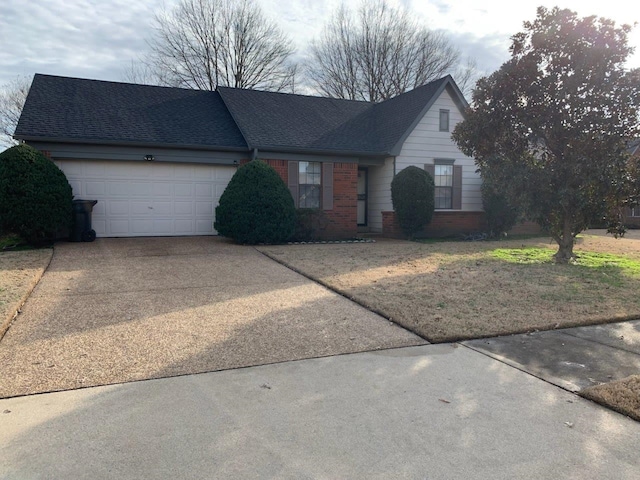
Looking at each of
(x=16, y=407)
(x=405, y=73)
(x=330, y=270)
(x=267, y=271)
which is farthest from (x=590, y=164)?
(x=405, y=73)

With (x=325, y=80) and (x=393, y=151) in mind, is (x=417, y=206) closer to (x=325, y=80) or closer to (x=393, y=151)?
(x=393, y=151)

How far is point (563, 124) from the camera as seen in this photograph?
10008 millimetres

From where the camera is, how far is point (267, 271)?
349 inches

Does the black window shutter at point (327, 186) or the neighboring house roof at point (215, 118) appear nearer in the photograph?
the neighboring house roof at point (215, 118)

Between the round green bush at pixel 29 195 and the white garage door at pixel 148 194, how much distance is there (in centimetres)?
159

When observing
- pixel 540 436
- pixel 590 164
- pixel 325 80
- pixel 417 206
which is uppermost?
pixel 325 80

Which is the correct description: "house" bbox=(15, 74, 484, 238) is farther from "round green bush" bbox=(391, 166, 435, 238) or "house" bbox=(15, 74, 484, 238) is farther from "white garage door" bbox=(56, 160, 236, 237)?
"round green bush" bbox=(391, 166, 435, 238)

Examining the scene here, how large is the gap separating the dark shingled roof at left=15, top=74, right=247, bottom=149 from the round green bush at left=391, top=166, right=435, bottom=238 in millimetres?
4760

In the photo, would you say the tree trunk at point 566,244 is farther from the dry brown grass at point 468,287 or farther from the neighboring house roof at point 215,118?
the neighboring house roof at point 215,118

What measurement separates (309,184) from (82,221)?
251 inches

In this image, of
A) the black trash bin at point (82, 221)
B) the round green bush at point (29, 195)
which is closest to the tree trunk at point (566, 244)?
the black trash bin at point (82, 221)

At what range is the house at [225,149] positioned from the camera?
13.3 m

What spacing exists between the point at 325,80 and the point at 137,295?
1112 inches

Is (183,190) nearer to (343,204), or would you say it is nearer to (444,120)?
(343,204)
